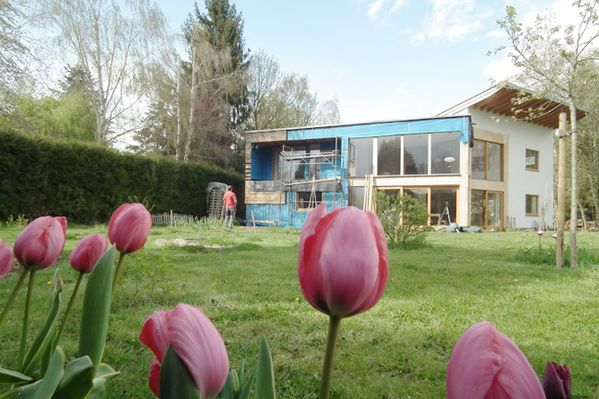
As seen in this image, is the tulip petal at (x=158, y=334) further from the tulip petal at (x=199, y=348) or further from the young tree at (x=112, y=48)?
the young tree at (x=112, y=48)

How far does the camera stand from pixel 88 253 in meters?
0.97

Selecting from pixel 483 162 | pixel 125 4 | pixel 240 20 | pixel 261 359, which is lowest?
pixel 261 359

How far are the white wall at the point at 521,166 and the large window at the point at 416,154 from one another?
237cm

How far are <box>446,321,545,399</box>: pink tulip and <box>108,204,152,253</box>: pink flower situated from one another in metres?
0.74

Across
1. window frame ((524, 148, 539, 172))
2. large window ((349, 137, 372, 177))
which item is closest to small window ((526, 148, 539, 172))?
window frame ((524, 148, 539, 172))

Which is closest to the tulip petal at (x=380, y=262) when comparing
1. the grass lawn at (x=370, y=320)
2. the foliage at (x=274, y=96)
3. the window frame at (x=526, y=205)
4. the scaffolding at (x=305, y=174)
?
the grass lawn at (x=370, y=320)

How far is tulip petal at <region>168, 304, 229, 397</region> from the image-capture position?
42 centimetres

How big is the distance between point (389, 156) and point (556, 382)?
1898 cm

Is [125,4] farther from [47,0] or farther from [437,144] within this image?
[437,144]

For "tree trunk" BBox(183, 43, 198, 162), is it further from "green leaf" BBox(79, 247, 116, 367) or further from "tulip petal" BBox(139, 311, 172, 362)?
"tulip petal" BBox(139, 311, 172, 362)

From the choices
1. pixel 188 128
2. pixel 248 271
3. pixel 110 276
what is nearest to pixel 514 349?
pixel 110 276

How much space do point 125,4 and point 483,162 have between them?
17.9 metres

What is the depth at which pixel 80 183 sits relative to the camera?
14141mm

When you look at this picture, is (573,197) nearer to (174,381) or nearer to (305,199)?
(174,381)
